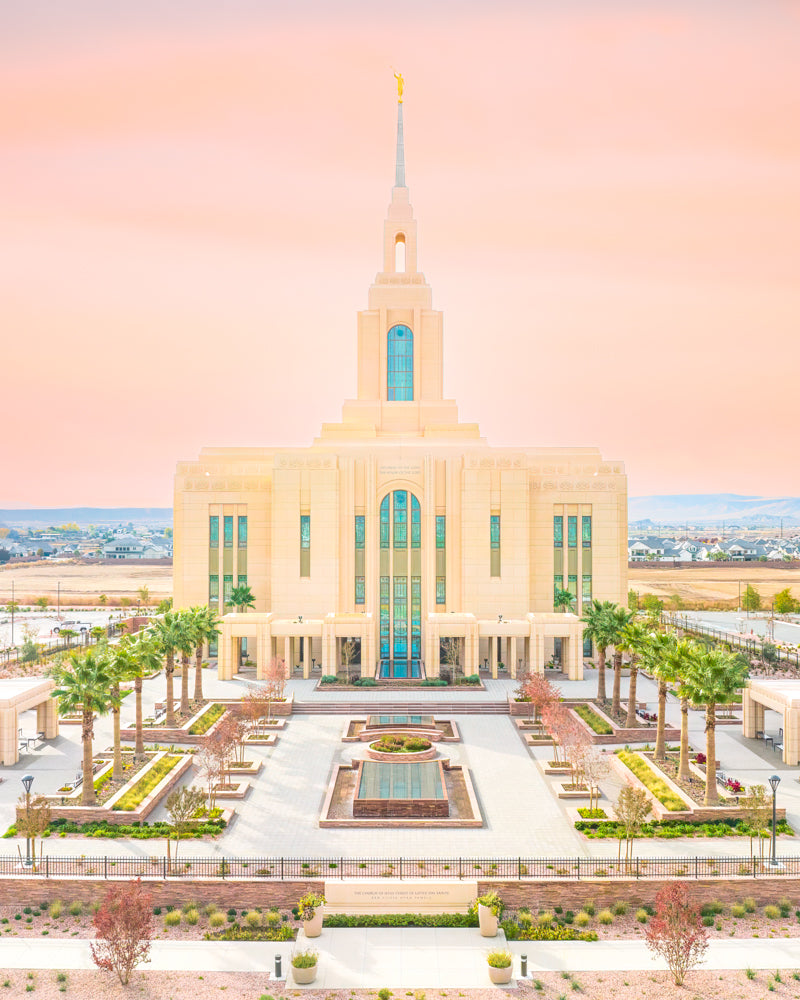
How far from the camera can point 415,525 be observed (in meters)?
61.4

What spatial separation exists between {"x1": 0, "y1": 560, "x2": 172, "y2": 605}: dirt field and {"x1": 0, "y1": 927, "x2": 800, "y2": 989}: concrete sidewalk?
9630 centimetres

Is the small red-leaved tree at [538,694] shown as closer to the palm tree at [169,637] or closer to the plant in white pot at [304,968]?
the palm tree at [169,637]

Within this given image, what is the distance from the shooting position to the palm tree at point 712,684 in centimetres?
3148

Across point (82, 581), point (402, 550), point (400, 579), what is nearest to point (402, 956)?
point (400, 579)

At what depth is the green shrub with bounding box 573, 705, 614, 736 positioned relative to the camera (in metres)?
43.5

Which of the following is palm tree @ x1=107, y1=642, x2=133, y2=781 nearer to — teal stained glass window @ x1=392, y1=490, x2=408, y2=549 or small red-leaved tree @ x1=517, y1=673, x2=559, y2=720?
small red-leaved tree @ x1=517, y1=673, x2=559, y2=720

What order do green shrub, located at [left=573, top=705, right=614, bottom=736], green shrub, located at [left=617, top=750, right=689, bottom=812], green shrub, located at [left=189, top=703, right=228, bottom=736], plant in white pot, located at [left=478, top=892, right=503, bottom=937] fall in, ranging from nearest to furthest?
plant in white pot, located at [left=478, top=892, right=503, bottom=937], green shrub, located at [left=617, top=750, right=689, bottom=812], green shrub, located at [left=573, top=705, right=614, bottom=736], green shrub, located at [left=189, top=703, right=228, bottom=736]

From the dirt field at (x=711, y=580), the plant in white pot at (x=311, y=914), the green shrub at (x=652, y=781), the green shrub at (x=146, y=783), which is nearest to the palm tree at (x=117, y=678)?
the green shrub at (x=146, y=783)

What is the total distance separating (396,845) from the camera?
97.1 ft

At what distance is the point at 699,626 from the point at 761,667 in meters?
20.2

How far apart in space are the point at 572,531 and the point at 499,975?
44.6 metres

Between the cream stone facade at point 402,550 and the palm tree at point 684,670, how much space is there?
21.8 m

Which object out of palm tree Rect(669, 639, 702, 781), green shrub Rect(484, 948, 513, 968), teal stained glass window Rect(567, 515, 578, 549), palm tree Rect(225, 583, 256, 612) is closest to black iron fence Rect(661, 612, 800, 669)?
teal stained glass window Rect(567, 515, 578, 549)

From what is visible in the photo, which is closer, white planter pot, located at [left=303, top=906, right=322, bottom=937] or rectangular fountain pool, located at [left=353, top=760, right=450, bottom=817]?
white planter pot, located at [left=303, top=906, right=322, bottom=937]
